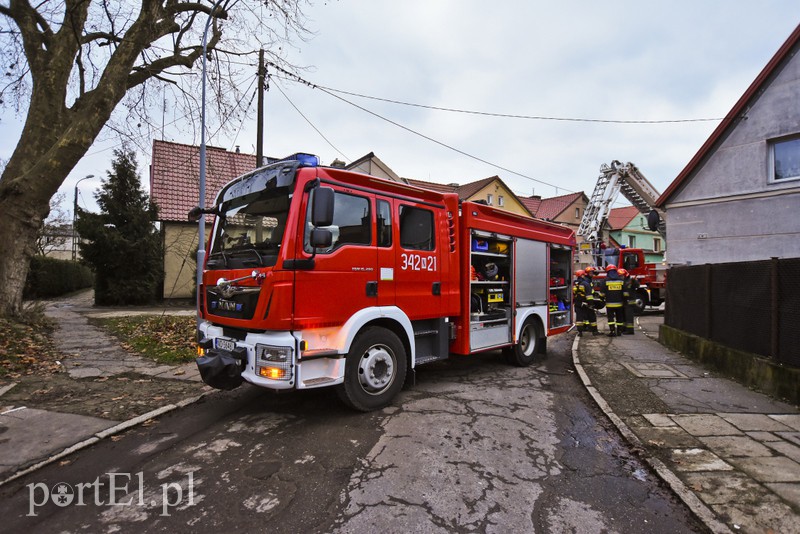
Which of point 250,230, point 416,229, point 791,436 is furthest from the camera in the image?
point 416,229

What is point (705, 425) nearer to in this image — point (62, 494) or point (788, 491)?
point (788, 491)

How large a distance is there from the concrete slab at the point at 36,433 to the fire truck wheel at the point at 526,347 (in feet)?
18.4

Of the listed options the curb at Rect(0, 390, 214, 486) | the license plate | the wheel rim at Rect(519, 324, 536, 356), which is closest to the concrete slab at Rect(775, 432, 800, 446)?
the wheel rim at Rect(519, 324, 536, 356)

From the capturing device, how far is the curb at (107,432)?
3399mm

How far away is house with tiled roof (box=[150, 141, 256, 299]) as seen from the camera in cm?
1812

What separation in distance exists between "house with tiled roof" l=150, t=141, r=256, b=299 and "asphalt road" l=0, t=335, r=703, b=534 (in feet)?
47.0

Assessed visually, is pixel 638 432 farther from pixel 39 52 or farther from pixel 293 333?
pixel 39 52

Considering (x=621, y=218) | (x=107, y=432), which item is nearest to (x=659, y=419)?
(x=107, y=432)

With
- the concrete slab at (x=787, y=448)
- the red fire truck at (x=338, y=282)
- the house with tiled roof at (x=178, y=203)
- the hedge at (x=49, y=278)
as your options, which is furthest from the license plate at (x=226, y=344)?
the hedge at (x=49, y=278)

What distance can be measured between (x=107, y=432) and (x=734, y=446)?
5888mm

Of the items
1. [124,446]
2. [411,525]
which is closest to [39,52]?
[124,446]

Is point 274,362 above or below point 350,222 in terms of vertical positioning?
below

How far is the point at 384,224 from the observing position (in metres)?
4.85

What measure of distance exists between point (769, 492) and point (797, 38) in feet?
35.4
